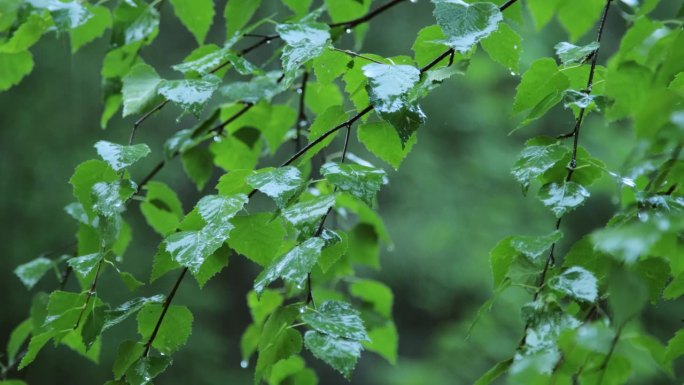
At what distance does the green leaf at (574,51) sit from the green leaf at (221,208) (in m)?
0.31

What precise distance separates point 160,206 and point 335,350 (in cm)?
56

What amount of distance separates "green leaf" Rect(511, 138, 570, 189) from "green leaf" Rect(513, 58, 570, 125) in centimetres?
5

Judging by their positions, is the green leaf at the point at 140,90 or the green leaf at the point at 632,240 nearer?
the green leaf at the point at 632,240

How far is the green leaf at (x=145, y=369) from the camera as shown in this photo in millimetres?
649

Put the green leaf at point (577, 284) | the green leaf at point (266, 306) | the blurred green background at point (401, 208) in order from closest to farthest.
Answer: the green leaf at point (577, 284) → the green leaf at point (266, 306) → the blurred green background at point (401, 208)

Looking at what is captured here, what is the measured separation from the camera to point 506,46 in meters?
0.71

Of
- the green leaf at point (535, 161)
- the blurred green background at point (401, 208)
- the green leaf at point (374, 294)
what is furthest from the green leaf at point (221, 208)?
the blurred green background at point (401, 208)

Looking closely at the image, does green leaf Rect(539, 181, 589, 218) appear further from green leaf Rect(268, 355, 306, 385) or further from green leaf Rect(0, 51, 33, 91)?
green leaf Rect(0, 51, 33, 91)

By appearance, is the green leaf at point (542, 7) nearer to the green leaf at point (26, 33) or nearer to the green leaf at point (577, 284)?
the green leaf at point (577, 284)

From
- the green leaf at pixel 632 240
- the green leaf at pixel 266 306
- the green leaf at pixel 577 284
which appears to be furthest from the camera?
the green leaf at pixel 266 306

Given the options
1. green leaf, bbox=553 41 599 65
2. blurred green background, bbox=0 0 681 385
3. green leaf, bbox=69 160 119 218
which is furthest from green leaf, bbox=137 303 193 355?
blurred green background, bbox=0 0 681 385

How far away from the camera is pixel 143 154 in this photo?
0.66 meters

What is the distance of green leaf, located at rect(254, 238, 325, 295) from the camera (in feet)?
1.76

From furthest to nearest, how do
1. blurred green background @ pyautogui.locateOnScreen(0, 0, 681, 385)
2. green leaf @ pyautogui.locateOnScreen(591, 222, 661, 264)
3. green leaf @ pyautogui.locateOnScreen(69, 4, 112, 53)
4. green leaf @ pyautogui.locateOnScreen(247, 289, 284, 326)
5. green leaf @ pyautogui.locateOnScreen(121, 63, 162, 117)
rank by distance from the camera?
blurred green background @ pyautogui.locateOnScreen(0, 0, 681, 385)
green leaf @ pyautogui.locateOnScreen(247, 289, 284, 326)
green leaf @ pyautogui.locateOnScreen(69, 4, 112, 53)
green leaf @ pyautogui.locateOnScreen(121, 63, 162, 117)
green leaf @ pyautogui.locateOnScreen(591, 222, 661, 264)
